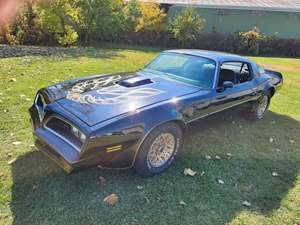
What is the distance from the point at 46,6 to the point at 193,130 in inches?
476

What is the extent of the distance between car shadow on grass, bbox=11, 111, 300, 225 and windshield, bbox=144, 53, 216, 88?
0.64 meters

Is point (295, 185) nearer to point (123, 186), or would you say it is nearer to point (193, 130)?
point (193, 130)

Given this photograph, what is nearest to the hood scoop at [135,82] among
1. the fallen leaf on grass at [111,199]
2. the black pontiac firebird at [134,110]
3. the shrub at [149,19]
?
the black pontiac firebird at [134,110]

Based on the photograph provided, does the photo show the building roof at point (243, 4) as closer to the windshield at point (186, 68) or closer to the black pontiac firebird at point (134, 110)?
the windshield at point (186, 68)

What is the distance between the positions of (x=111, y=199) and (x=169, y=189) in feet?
2.33

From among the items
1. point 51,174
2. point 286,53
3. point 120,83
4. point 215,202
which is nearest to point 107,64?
point 120,83

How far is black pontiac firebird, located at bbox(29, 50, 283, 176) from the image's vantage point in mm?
2834

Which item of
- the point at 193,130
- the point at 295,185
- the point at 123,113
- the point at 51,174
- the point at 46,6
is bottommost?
the point at 295,185

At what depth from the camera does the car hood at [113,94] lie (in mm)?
3017

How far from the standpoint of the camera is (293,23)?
65.2 feet

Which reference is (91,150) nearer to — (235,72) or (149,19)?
(235,72)

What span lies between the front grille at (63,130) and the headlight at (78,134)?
28 mm

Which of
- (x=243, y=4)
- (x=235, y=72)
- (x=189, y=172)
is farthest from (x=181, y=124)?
(x=243, y=4)

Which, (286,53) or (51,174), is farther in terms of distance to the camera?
(286,53)
